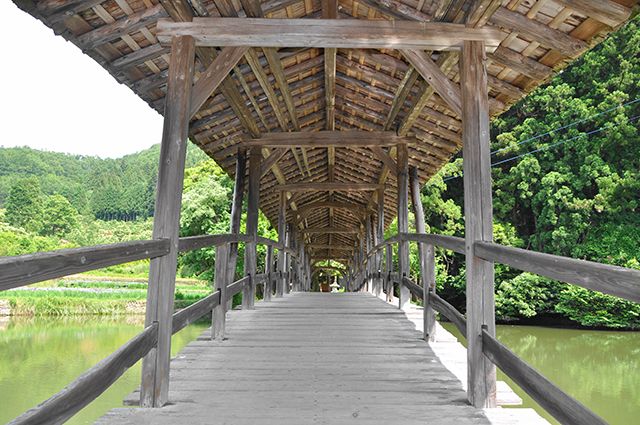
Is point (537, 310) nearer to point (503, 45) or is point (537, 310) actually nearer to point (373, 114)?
point (373, 114)

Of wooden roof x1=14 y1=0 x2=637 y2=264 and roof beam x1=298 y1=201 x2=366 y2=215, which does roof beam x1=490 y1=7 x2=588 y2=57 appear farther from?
roof beam x1=298 y1=201 x2=366 y2=215

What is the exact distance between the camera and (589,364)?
48.9 feet

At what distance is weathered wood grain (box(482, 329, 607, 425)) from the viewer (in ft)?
4.88

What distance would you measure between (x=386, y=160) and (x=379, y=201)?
9.52 ft

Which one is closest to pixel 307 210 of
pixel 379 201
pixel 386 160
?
pixel 379 201

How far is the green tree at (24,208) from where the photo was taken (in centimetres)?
5381

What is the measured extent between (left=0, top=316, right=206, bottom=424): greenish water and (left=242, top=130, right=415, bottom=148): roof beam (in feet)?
25.8

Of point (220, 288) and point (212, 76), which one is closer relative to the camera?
point (212, 76)

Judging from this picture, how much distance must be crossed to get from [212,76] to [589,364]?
15.5m

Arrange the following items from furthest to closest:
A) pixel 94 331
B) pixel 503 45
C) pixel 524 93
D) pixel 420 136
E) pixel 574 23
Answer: pixel 94 331
pixel 420 136
pixel 524 93
pixel 503 45
pixel 574 23

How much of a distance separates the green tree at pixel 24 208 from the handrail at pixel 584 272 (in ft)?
198

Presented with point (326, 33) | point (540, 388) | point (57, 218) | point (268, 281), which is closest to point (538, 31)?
point (326, 33)

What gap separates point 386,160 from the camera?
24.4ft

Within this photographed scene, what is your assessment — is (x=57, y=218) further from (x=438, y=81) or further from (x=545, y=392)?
(x=545, y=392)
